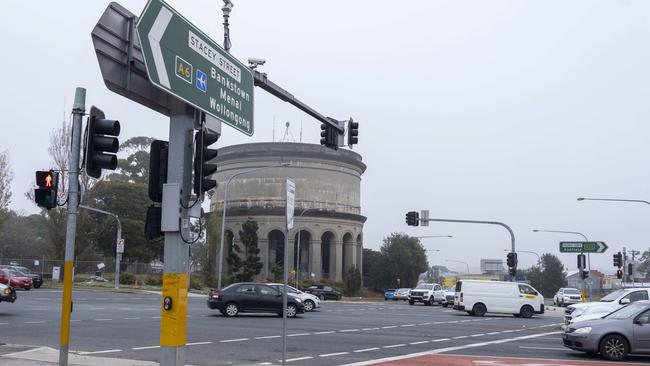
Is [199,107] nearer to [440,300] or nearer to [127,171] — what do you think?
[440,300]

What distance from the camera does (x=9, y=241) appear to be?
294 feet

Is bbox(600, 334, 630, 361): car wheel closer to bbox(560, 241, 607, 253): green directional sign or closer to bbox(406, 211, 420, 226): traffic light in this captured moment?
bbox(560, 241, 607, 253): green directional sign

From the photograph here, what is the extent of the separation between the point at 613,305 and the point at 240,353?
12.9 metres

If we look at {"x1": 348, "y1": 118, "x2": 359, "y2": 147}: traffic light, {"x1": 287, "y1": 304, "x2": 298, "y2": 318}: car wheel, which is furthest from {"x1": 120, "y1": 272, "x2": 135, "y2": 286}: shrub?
{"x1": 348, "y1": 118, "x2": 359, "y2": 147}: traffic light

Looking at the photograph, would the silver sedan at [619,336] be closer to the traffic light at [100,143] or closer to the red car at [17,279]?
the traffic light at [100,143]

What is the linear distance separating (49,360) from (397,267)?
3270 inches

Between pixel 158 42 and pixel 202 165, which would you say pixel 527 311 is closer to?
pixel 202 165

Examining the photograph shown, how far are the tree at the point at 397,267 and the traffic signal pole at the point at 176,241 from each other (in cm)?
8642

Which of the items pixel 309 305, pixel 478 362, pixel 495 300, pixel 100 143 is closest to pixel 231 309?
pixel 309 305

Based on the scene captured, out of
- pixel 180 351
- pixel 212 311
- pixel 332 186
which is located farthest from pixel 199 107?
pixel 332 186

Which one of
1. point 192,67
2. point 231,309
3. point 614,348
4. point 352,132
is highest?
point 352,132

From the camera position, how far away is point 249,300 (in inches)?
1101

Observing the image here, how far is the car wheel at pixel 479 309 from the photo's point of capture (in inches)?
1351

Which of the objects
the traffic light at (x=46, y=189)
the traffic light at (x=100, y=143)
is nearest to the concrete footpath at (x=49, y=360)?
the traffic light at (x=46, y=189)
